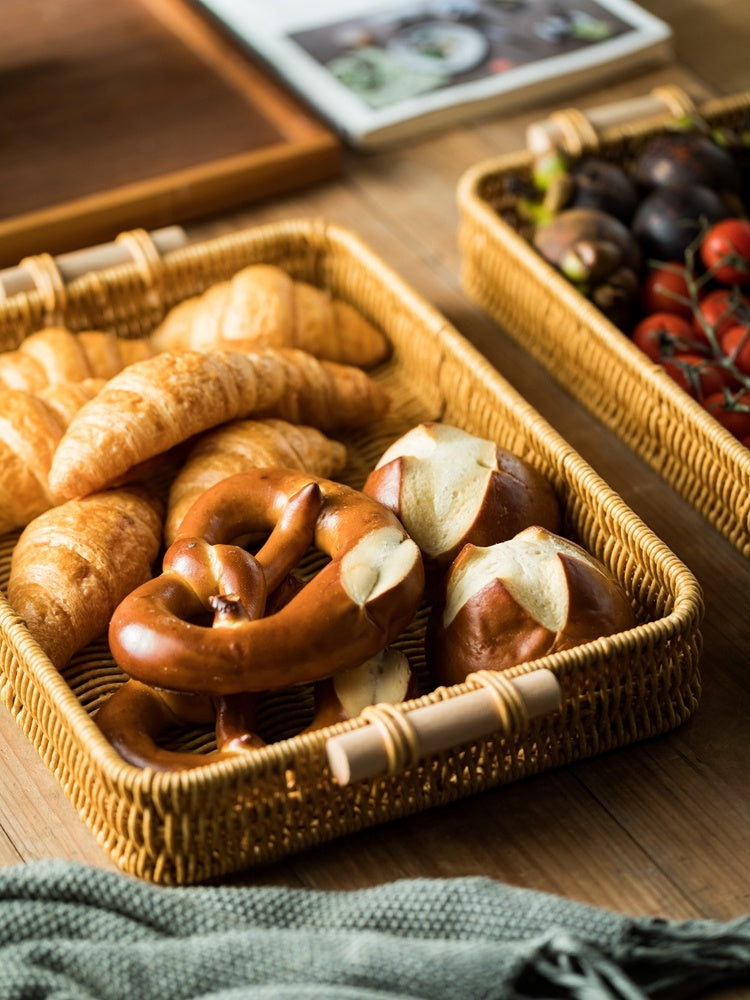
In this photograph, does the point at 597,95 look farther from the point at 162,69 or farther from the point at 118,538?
the point at 118,538

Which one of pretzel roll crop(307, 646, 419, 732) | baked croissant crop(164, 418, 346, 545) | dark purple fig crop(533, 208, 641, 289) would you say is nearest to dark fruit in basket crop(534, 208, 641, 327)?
dark purple fig crop(533, 208, 641, 289)

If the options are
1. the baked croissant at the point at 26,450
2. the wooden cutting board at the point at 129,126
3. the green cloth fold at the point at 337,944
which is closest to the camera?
the green cloth fold at the point at 337,944

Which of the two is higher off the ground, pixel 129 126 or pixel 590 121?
pixel 590 121

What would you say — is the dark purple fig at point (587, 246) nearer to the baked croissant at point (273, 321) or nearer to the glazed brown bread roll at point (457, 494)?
the baked croissant at point (273, 321)

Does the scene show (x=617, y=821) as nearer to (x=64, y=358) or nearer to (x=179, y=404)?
(x=179, y=404)

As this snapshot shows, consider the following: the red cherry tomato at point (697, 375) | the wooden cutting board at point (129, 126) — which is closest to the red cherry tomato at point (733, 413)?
the red cherry tomato at point (697, 375)

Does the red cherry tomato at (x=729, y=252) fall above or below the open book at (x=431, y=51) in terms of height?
above

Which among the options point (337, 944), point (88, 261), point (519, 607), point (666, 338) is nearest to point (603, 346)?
point (666, 338)

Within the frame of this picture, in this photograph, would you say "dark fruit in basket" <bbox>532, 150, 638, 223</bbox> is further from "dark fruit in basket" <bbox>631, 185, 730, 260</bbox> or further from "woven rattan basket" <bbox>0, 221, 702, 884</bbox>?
"woven rattan basket" <bbox>0, 221, 702, 884</bbox>
